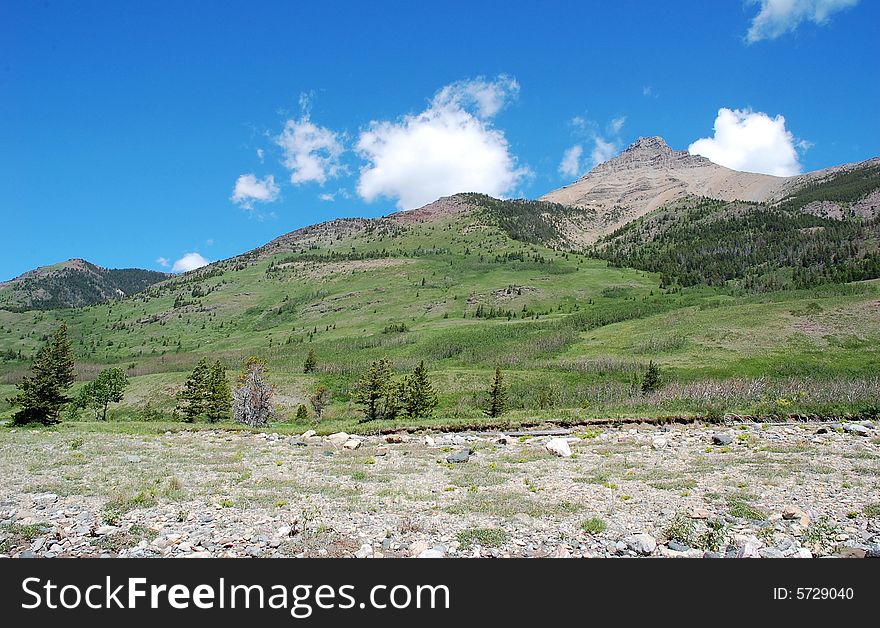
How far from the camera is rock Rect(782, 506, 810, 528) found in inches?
523

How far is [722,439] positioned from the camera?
2889 cm

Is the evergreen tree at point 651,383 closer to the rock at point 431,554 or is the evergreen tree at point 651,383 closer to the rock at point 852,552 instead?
the rock at point 852,552

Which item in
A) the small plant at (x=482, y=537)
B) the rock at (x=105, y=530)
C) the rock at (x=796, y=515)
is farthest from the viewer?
the rock at (x=796, y=515)

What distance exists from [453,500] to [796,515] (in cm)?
994

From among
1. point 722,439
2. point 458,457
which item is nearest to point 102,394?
point 458,457

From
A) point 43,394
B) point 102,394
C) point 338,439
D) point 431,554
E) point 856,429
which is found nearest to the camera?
point 431,554

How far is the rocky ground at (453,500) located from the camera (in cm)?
1214

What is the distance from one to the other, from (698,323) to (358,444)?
99.5m

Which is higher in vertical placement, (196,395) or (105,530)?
(196,395)

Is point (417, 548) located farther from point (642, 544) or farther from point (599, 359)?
point (599, 359)

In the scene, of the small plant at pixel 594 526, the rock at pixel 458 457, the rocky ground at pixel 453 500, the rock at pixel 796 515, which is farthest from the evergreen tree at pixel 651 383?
the small plant at pixel 594 526

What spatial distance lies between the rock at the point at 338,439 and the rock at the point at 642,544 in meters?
22.9
